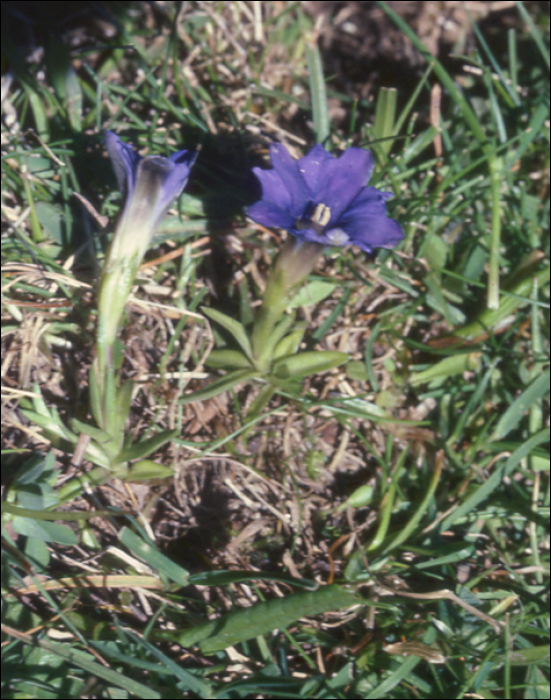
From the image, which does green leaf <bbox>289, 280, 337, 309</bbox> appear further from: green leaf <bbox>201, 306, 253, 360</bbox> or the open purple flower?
the open purple flower

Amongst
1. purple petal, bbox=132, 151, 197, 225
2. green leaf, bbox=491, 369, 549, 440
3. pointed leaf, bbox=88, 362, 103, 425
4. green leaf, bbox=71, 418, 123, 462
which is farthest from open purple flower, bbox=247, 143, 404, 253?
green leaf, bbox=491, 369, 549, 440

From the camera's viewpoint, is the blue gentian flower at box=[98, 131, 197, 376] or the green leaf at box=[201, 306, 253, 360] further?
the green leaf at box=[201, 306, 253, 360]

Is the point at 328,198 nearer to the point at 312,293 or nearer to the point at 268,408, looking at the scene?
the point at 312,293

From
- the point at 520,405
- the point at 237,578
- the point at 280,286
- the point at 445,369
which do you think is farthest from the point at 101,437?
the point at 520,405

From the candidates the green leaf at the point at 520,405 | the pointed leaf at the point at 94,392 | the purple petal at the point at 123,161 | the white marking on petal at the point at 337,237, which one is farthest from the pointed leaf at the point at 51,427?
the green leaf at the point at 520,405

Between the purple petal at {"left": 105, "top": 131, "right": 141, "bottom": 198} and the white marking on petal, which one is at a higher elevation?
the purple petal at {"left": 105, "top": 131, "right": 141, "bottom": 198}

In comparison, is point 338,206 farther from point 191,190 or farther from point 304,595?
point 304,595
